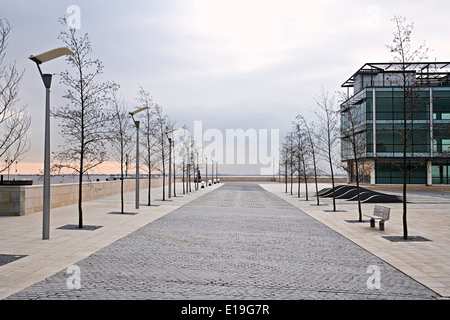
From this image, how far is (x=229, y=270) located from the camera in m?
8.54

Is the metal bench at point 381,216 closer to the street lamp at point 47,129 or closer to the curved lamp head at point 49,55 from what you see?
the street lamp at point 47,129

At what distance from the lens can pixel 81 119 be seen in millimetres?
15852

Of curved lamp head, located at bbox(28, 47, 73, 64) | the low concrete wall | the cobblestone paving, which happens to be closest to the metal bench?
the cobblestone paving

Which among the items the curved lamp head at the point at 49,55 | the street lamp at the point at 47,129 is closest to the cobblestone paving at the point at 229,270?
the street lamp at the point at 47,129

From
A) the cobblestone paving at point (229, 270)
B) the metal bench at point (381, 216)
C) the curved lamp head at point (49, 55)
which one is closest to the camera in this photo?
the cobblestone paving at point (229, 270)

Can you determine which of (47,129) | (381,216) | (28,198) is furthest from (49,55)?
(381,216)

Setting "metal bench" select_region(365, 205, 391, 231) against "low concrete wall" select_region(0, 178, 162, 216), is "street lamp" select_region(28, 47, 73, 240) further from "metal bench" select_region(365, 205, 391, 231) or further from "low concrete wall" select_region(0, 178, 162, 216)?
"metal bench" select_region(365, 205, 391, 231)

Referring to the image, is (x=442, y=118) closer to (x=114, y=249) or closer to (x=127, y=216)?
(x=127, y=216)

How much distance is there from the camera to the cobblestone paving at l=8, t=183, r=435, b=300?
690cm

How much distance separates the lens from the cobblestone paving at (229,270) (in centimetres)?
690

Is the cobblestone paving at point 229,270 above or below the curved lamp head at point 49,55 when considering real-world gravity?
below

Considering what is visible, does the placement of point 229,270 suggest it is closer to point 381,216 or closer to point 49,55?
point 49,55

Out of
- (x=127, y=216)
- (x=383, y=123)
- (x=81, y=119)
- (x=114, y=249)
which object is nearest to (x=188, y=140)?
(x=383, y=123)
